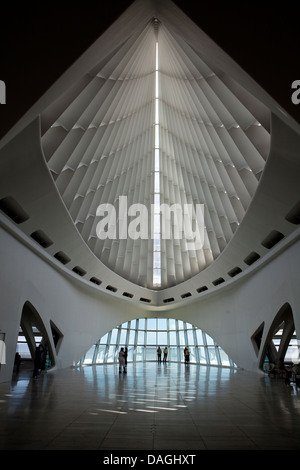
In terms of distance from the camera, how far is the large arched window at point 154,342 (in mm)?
26812

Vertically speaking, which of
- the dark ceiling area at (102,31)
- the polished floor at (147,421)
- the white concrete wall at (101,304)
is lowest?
the polished floor at (147,421)

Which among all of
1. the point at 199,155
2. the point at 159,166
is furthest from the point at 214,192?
the point at 159,166

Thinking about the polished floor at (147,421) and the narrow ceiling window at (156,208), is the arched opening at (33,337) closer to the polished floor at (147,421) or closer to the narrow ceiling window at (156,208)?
the polished floor at (147,421)

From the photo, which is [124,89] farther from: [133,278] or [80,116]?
[133,278]

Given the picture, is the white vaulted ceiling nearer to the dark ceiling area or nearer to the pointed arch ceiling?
the pointed arch ceiling

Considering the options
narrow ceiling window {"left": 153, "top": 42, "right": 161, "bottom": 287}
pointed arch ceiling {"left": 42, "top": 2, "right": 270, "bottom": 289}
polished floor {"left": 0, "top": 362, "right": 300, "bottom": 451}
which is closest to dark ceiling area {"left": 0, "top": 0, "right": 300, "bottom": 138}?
pointed arch ceiling {"left": 42, "top": 2, "right": 270, "bottom": 289}

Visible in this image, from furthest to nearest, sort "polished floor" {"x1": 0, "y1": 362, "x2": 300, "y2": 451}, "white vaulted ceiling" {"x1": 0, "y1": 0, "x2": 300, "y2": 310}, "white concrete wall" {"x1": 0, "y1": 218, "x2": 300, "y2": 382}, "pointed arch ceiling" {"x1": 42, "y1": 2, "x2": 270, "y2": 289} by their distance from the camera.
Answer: "white concrete wall" {"x1": 0, "y1": 218, "x2": 300, "y2": 382}
"pointed arch ceiling" {"x1": 42, "y1": 2, "x2": 270, "y2": 289}
"white vaulted ceiling" {"x1": 0, "y1": 0, "x2": 300, "y2": 310}
"polished floor" {"x1": 0, "y1": 362, "x2": 300, "y2": 451}

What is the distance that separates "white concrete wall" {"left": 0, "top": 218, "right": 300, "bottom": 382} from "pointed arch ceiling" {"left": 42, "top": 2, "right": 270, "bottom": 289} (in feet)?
9.93

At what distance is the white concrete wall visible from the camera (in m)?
11.4

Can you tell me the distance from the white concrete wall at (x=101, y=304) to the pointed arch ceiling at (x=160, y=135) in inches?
119

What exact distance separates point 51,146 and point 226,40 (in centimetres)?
748

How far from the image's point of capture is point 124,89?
11414 millimetres

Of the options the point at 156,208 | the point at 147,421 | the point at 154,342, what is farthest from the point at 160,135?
the point at 154,342

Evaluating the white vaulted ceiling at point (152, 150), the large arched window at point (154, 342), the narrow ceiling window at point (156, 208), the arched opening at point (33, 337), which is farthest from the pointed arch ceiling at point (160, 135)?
the large arched window at point (154, 342)
